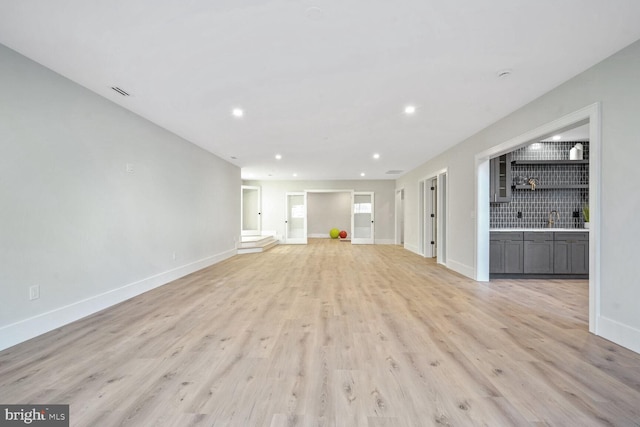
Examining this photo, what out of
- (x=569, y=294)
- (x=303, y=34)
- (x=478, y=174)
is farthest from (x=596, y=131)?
(x=303, y=34)

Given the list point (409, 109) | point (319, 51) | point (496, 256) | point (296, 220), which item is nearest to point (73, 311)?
point (319, 51)

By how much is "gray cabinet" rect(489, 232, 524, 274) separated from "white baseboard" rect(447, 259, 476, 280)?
1.02ft

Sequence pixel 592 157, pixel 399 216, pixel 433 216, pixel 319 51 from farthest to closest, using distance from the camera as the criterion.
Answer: pixel 399 216
pixel 433 216
pixel 592 157
pixel 319 51

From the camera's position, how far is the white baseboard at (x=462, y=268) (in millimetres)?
4828

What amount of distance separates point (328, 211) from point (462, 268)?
8.99 metres

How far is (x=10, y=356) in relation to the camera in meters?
2.19

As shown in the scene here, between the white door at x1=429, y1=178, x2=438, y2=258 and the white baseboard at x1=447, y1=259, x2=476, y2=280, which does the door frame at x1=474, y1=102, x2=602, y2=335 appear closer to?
the white baseboard at x1=447, y1=259, x2=476, y2=280

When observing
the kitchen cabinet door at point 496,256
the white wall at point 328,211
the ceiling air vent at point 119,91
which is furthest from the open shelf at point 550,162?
the white wall at point 328,211

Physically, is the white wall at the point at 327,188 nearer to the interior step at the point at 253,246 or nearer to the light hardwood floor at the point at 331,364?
the interior step at the point at 253,246

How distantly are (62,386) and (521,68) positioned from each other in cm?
447

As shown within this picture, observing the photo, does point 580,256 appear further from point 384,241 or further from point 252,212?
point 252,212

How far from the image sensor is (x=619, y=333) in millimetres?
2410

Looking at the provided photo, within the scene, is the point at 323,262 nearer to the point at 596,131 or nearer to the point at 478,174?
the point at 478,174

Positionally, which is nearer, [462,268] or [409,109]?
[409,109]
